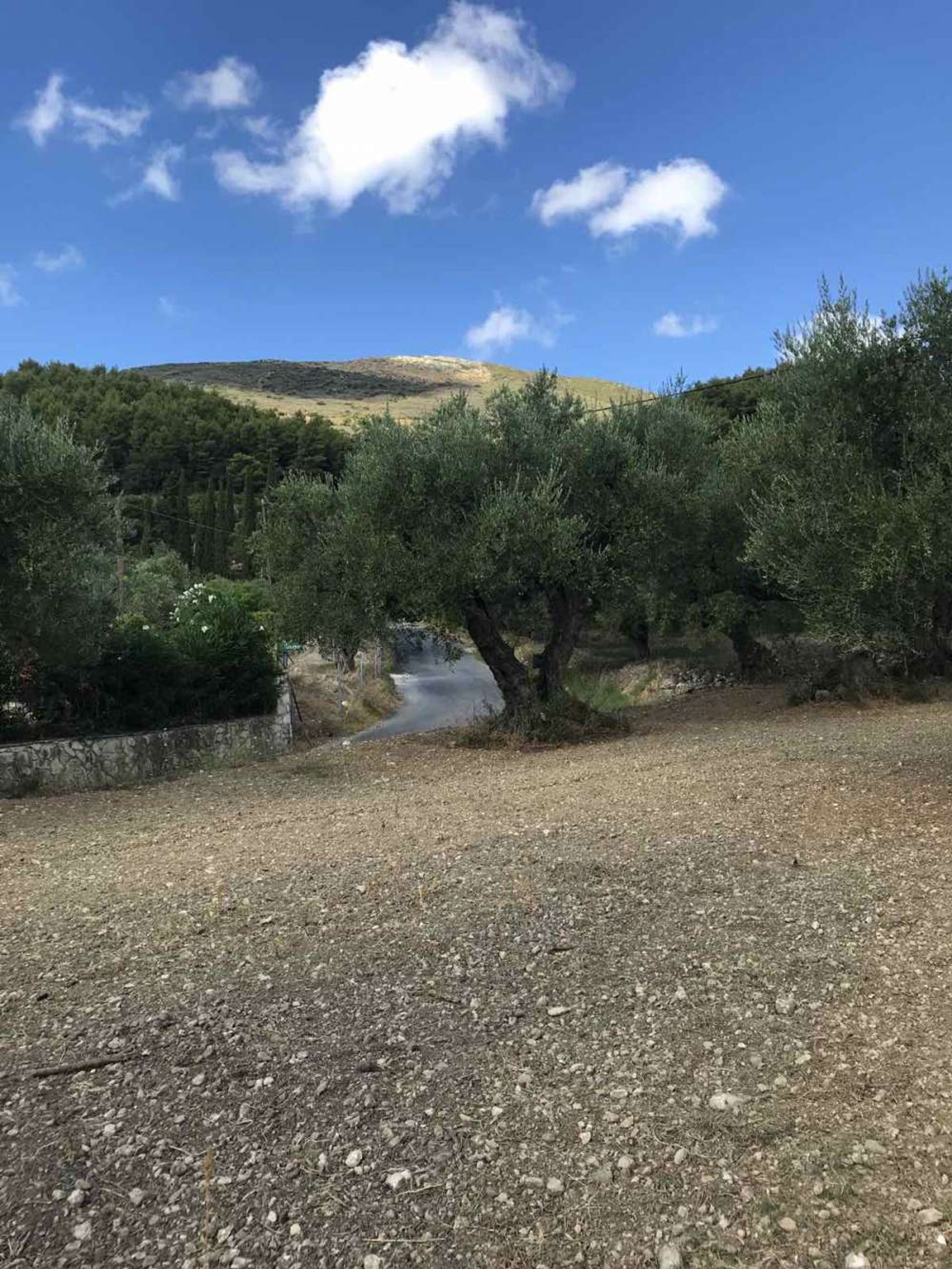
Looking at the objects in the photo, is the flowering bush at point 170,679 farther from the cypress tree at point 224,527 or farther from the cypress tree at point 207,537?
the cypress tree at point 224,527

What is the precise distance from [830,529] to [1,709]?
12.5 m

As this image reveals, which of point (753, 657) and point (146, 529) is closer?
point (753, 657)

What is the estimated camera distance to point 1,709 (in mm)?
13453

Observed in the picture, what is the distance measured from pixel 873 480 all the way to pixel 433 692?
87.1 ft

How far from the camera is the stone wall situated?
40.7 feet

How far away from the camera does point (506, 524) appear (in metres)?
12.8

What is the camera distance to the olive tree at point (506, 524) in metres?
13.1

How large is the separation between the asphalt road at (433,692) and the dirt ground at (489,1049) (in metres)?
10.6

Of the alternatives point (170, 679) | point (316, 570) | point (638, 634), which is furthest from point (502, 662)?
point (638, 634)

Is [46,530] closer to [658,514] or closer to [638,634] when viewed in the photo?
[658,514]

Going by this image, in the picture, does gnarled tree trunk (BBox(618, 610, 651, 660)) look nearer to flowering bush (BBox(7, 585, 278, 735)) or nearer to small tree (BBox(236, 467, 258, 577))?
flowering bush (BBox(7, 585, 278, 735))

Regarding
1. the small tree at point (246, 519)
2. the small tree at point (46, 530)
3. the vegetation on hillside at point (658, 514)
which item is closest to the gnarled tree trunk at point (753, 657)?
the vegetation on hillside at point (658, 514)

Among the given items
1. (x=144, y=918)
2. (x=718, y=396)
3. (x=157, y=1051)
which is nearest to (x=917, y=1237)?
(x=157, y=1051)

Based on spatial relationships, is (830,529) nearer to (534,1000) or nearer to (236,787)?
(534,1000)
